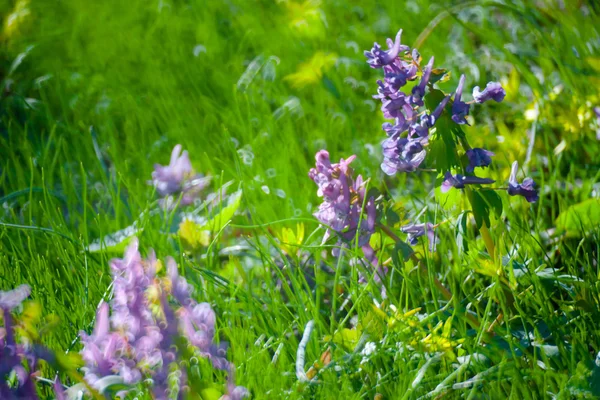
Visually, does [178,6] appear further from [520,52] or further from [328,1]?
[520,52]

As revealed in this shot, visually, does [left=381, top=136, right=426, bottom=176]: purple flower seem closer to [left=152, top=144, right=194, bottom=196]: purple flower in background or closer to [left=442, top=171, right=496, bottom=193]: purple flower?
[left=442, top=171, right=496, bottom=193]: purple flower

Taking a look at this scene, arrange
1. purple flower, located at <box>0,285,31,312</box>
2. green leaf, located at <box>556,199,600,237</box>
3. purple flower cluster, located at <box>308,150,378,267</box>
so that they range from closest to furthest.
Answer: purple flower, located at <box>0,285,31,312</box>, purple flower cluster, located at <box>308,150,378,267</box>, green leaf, located at <box>556,199,600,237</box>

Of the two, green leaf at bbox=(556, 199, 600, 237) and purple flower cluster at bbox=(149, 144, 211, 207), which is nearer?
Answer: green leaf at bbox=(556, 199, 600, 237)

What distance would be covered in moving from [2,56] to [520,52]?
7.91 feet

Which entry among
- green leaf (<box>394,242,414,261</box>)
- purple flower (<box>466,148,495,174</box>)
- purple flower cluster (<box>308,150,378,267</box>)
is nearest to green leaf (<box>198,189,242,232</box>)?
purple flower cluster (<box>308,150,378,267</box>)

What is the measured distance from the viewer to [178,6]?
3.77 m

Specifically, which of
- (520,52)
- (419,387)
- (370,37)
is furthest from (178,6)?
(419,387)

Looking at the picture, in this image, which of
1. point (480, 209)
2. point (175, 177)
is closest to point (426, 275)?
point (480, 209)

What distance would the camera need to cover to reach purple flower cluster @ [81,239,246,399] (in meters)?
1.04

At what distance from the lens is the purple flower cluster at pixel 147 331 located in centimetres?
104

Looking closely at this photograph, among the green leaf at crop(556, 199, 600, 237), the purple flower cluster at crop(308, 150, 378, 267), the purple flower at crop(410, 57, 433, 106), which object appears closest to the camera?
the purple flower at crop(410, 57, 433, 106)

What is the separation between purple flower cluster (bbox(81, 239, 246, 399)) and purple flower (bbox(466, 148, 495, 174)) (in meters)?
0.59

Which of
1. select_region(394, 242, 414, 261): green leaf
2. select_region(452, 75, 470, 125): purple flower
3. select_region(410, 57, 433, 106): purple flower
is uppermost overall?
select_region(410, 57, 433, 106): purple flower

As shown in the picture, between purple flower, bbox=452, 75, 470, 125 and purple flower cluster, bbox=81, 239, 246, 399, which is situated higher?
purple flower, bbox=452, 75, 470, 125
